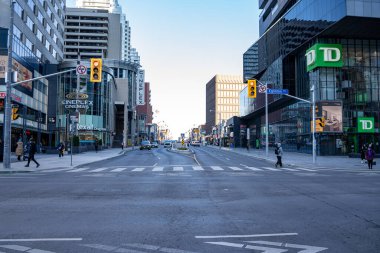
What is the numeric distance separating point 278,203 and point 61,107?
65202 millimetres

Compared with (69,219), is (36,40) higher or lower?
higher

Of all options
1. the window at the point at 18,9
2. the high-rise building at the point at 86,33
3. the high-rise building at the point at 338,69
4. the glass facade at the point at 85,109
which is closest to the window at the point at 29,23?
the window at the point at 18,9

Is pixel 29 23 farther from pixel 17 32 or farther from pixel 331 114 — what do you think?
pixel 331 114

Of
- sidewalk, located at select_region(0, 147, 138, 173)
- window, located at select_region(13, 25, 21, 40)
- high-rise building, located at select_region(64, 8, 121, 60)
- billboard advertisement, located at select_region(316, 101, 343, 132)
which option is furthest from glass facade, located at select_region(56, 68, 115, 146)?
high-rise building, located at select_region(64, 8, 121, 60)

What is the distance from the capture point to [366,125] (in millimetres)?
49062

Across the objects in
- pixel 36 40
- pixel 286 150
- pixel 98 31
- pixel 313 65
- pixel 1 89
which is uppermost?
pixel 98 31

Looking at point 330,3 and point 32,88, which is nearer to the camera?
point 330,3

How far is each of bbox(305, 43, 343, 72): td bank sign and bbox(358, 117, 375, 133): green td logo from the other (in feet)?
26.7

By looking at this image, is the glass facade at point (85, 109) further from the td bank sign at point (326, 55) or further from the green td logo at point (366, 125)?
the green td logo at point (366, 125)

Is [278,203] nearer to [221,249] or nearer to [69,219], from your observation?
[221,249]

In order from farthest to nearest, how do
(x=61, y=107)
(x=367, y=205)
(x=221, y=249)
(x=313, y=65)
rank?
(x=61, y=107)
(x=313, y=65)
(x=367, y=205)
(x=221, y=249)

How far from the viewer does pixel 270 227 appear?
24.2ft

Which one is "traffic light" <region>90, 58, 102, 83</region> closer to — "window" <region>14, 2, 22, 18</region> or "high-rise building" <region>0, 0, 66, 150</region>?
"high-rise building" <region>0, 0, 66, 150</region>

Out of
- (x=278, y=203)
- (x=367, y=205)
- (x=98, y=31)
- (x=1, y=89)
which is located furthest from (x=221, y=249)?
(x=98, y=31)
